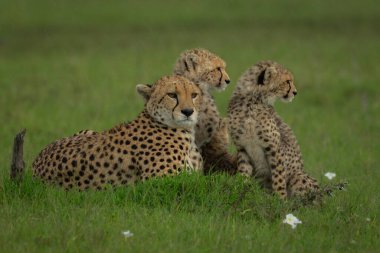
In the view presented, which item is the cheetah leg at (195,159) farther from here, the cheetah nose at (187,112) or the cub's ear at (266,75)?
the cub's ear at (266,75)

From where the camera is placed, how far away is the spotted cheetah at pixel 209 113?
22.6 ft

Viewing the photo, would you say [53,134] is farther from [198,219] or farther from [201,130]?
[198,219]

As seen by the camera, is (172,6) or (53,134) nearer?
(53,134)

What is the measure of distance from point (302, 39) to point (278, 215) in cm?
1160

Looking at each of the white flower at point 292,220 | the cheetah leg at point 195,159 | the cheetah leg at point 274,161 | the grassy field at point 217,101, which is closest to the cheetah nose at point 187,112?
the cheetah leg at point 195,159

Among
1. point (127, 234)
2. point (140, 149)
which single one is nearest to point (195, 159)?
point (140, 149)

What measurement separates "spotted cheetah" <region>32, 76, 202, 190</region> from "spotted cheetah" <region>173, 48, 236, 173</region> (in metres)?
0.56

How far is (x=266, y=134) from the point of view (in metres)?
6.30

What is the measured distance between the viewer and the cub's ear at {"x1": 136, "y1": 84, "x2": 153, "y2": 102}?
20.7ft

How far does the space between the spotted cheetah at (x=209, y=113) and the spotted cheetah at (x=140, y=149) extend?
0.56 metres

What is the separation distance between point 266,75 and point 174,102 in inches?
35.4

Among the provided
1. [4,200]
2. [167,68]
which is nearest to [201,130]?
[4,200]

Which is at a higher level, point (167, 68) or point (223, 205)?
point (167, 68)

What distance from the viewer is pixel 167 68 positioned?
13922 millimetres
